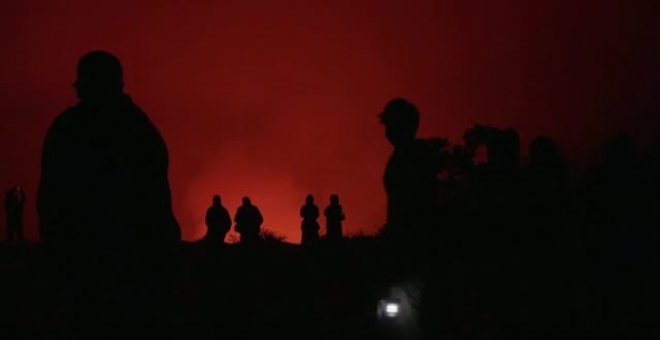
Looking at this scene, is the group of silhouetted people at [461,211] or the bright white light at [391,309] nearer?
the group of silhouetted people at [461,211]

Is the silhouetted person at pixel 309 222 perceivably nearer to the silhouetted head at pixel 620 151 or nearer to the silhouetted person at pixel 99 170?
the silhouetted head at pixel 620 151

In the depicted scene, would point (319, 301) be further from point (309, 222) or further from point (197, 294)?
point (309, 222)

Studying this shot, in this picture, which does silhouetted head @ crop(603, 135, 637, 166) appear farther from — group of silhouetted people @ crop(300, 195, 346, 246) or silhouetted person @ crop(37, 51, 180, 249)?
group of silhouetted people @ crop(300, 195, 346, 246)

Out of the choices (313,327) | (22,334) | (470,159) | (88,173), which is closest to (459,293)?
(313,327)

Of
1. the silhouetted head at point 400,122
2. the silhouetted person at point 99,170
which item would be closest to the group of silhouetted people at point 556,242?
the silhouetted head at point 400,122

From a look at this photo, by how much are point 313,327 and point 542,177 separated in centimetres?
328

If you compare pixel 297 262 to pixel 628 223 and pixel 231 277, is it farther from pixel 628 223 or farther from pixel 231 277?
pixel 628 223

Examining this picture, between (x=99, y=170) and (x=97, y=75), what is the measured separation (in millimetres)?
520

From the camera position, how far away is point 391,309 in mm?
6309

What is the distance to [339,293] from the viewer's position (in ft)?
35.7

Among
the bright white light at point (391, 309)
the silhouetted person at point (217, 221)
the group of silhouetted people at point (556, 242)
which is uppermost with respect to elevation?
the silhouetted person at point (217, 221)

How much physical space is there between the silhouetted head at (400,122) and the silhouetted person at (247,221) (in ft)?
46.4

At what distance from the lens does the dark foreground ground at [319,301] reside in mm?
4637

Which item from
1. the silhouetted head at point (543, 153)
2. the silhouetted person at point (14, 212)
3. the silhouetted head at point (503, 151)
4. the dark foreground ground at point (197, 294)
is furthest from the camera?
the silhouetted person at point (14, 212)
